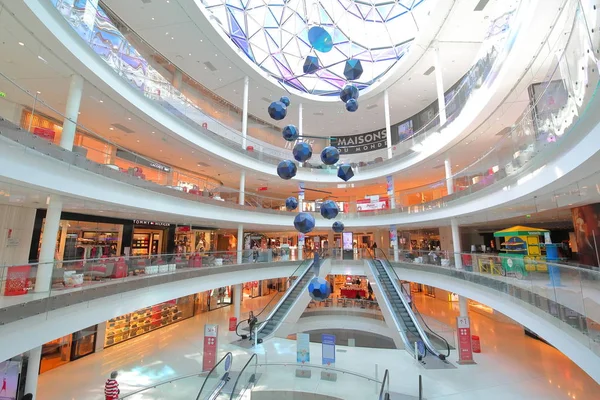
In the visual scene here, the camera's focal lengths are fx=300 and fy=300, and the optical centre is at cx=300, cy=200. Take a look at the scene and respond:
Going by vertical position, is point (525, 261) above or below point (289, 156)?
below

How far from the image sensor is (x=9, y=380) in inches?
310

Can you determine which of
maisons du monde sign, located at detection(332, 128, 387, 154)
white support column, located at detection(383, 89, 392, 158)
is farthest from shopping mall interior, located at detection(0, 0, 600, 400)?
maisons du monde sign, located at detection(332, 128, 387, 154)

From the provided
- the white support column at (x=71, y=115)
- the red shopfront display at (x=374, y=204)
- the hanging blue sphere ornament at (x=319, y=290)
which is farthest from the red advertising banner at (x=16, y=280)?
the red shopfront display at (x=374, y=204)

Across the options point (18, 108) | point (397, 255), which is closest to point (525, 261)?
point (397, 255)

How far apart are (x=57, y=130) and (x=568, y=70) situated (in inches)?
440

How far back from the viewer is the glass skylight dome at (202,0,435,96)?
18.9 metres

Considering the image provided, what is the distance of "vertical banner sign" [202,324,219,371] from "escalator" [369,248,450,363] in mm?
7200

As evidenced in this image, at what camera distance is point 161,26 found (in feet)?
50.1

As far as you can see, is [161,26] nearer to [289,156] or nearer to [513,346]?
[289,156]

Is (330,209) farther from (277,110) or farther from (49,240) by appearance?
(49,240)

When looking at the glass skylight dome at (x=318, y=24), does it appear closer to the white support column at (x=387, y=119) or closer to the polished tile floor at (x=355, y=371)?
the white support column at (x=387, y=119)

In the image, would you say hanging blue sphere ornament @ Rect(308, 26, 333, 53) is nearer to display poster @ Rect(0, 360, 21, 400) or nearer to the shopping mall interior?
the shopping mall interior

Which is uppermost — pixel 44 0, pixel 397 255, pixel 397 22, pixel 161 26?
pixel 397 22

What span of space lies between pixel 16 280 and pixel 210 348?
6.63m
